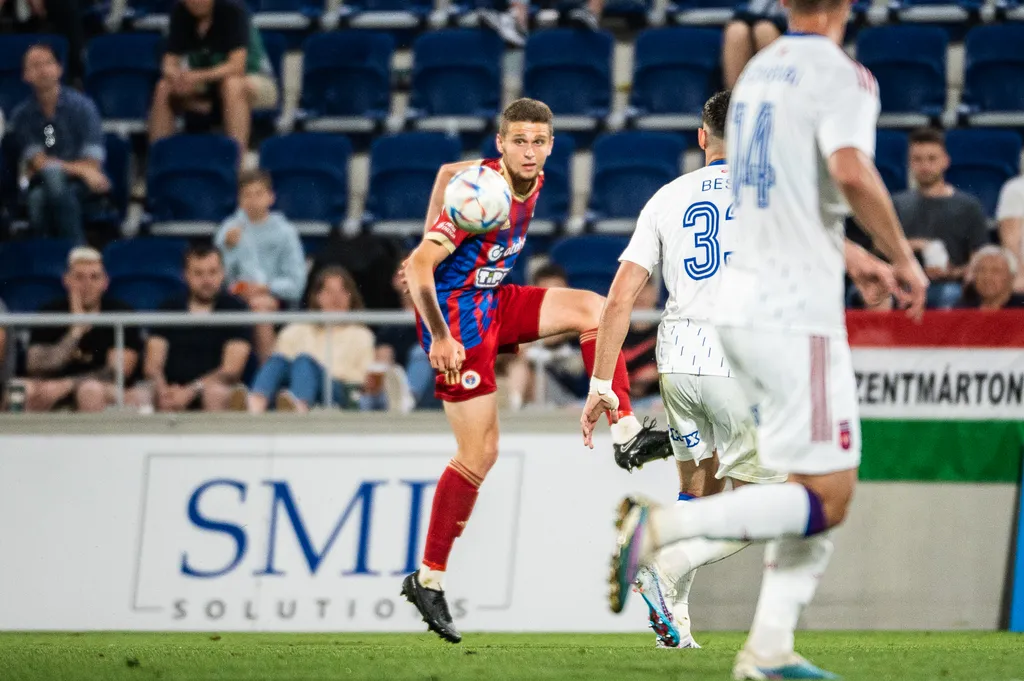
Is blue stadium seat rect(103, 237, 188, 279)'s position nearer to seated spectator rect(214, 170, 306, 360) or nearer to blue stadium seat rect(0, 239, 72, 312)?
blue stadium seat rect(0, 239, 72, 312)

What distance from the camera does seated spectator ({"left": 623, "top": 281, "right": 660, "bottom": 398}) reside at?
9516 millimetres

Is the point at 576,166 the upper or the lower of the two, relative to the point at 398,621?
upper

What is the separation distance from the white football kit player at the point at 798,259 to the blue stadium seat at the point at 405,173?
26.1ft

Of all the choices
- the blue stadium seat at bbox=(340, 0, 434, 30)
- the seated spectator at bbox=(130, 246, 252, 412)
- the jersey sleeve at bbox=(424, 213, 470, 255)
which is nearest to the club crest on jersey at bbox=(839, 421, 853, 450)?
the jersey sleeve at bbox=(424, 213, 470, 255)

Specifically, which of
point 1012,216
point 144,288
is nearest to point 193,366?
point 144,288

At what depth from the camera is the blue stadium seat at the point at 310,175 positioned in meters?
12.7

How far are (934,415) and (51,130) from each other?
7.30 metres

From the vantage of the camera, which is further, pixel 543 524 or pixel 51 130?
pixel 51 130

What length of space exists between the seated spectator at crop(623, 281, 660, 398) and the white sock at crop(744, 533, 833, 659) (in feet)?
15.9

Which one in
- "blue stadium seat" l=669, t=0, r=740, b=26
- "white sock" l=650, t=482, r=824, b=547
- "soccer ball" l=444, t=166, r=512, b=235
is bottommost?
"white sock" l=650, t=482, r=824, b=547

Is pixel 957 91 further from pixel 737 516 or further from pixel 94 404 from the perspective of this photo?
pixel 737 516

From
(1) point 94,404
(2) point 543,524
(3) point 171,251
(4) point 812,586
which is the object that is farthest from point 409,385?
(4) point 812,586

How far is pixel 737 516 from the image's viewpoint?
4.42 m

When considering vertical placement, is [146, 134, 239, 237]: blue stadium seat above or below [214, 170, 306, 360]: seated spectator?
above
